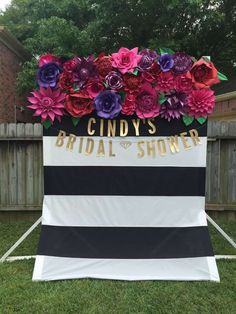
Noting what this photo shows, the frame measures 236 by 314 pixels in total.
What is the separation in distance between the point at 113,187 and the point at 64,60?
1411mm

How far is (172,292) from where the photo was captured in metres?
3.90

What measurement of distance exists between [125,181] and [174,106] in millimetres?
920

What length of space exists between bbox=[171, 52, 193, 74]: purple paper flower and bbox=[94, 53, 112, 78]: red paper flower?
0.65 meters

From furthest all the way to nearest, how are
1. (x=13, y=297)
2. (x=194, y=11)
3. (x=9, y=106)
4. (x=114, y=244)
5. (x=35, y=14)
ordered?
1. (x=35, y=14)
2. (x=9, y=106)
3. (x=194, y=11)
4. (x=114, y=244)
5. (x=13, y=297)

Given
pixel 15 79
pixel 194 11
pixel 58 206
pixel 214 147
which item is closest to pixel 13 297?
pixel 58 206

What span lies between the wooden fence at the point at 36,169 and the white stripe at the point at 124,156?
264cm

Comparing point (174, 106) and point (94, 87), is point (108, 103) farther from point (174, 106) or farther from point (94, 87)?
point (174, 106)

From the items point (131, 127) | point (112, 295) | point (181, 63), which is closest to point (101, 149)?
point (131, 127)

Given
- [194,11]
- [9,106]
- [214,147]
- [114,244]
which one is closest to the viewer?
[114,244]

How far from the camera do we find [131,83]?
435 cm

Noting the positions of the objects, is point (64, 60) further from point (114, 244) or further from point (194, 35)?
point (194, 35)

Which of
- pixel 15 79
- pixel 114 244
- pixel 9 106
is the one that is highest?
pixel 15 79

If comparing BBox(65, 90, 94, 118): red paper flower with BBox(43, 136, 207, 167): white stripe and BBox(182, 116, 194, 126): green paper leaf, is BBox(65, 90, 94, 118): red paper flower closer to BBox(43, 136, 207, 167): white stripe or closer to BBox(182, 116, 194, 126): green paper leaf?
BBox(43, 136, 207, 167): white stripe

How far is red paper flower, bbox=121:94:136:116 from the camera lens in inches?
170
